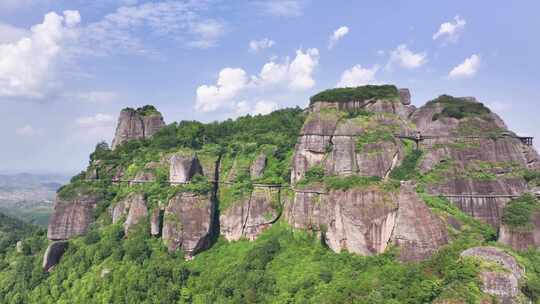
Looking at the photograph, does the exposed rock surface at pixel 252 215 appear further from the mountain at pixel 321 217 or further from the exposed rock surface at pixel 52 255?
the exposed rock surface at pixel 52 255

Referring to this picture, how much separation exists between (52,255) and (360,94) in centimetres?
3736

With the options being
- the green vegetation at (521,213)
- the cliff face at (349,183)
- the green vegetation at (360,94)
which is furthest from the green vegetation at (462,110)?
the green vegetation at (521,213)

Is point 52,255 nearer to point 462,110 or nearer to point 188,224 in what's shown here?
point 188,224

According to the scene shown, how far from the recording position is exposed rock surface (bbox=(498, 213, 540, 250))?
90.1 ft

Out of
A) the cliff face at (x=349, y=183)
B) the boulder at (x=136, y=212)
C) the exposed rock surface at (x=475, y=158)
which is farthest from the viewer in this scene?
the boulder at (x=136, y=212)

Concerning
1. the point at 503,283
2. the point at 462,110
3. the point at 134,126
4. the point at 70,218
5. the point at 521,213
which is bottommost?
the point at 503,283

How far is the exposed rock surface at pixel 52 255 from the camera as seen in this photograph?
4106cm

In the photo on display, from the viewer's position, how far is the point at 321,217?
3362 centimetres

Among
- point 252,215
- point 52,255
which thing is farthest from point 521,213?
point 52,255

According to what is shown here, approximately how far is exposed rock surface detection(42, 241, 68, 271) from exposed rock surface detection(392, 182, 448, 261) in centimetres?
3512

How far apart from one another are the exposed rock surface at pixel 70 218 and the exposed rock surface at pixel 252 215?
17189 millimetres

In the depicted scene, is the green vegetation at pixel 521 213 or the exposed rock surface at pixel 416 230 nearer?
the exposed rock surface at pixel 416 230

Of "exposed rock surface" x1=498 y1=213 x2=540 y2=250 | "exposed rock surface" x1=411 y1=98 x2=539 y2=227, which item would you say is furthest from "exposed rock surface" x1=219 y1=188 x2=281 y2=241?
"exposed rock surface" x1=498 y1=213 x2=540 y2=250

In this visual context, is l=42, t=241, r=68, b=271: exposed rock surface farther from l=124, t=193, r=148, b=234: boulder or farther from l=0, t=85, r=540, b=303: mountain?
l=124, t=193, r=148, b=234: boulder
